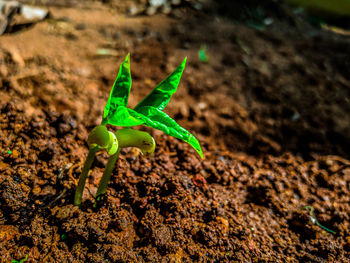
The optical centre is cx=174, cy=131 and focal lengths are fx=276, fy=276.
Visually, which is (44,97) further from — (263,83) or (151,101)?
(263,83)

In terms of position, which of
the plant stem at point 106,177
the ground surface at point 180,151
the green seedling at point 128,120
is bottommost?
the ground surface at point 180,151

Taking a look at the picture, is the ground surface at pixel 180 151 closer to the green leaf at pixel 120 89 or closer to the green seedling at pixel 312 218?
the green seedling at pixel 312 218

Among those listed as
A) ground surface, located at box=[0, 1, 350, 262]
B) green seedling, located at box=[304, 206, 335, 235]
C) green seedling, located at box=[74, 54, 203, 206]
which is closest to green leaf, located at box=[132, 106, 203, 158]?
green seedling, located at box=[74, 54, 203, 206]

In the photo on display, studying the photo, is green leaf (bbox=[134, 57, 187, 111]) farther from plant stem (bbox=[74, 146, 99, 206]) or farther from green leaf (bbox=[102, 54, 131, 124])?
plant stem (bbox=[74, 146, 99, 206])

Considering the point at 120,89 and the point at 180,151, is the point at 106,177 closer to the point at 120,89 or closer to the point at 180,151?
the point at 120,89

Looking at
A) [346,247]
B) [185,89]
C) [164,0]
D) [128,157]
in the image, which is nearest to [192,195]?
[128,157]

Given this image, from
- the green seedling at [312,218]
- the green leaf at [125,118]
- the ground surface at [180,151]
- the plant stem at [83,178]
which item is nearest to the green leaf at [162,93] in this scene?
the green leaf at [125,118]
